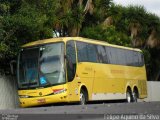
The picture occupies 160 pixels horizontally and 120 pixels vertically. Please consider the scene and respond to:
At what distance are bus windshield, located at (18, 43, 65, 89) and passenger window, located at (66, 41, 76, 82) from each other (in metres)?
0.31

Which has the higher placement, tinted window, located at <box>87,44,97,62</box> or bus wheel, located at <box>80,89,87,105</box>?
tinted window, located at <box>87,44,97,62</box>

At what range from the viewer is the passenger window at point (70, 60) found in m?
22.0

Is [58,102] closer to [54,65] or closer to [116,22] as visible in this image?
[54,65]

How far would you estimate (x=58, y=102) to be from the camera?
22.1 metres

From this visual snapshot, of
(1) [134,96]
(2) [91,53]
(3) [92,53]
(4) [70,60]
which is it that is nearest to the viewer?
(4) [70,60]

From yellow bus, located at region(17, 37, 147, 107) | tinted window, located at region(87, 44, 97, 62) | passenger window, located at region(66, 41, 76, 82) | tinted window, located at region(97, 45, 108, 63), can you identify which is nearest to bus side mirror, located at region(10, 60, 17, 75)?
yellow bus, located at region(17, 37, 147, 107)

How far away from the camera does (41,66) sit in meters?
22.2

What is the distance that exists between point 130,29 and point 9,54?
18939mm

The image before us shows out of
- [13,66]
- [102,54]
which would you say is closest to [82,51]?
[102,54]

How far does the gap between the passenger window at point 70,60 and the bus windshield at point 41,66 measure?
0.31 metres

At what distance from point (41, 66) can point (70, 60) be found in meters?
1.29

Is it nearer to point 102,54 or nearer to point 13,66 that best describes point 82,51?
point 102,54

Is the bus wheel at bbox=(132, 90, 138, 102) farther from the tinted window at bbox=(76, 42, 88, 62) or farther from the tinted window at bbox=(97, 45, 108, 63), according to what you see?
the tinted window at bbox=(76, 42, 88, 62)

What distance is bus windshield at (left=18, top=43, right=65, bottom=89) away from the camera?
71.6ft
